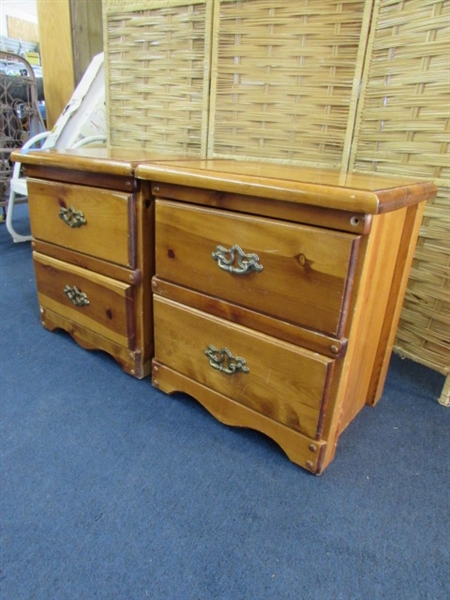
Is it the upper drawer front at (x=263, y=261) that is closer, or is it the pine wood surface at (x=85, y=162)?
the upper drawer front at (x=263, y=261)

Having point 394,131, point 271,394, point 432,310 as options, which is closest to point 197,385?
point 271,394

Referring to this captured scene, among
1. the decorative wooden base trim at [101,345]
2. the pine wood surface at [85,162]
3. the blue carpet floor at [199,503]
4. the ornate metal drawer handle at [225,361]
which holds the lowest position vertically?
the blue carpet floor at [199,503]

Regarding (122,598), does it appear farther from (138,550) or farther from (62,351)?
(62,351)

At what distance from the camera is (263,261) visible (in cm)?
68

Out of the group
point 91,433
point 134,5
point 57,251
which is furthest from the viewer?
point 134,5

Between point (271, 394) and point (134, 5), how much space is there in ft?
3.92

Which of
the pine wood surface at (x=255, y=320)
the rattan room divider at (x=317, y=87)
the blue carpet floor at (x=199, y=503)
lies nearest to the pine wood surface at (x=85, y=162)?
the pine wood surface at (x=255, y=320)

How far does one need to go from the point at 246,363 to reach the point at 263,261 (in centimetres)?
20

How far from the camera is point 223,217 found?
28.0 inches

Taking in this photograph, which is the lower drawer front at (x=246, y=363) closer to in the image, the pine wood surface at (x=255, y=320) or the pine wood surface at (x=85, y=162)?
the pine wood surface at (x=255, y=320)

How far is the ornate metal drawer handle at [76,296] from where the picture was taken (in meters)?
1.02

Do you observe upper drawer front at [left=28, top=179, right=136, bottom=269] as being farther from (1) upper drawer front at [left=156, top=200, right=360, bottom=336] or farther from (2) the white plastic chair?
(2) the white plastic chair

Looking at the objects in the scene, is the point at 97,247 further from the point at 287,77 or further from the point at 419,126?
the point at 419,126

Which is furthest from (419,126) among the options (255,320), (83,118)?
(83,118)
